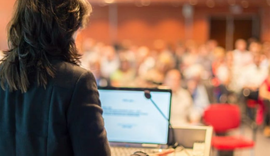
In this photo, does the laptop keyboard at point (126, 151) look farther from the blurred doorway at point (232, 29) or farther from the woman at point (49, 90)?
the blurred doorway at point (232, 29)

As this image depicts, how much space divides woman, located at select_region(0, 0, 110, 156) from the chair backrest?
3239 mm

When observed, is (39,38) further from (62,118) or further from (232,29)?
(232,29)

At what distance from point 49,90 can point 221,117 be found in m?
3.38

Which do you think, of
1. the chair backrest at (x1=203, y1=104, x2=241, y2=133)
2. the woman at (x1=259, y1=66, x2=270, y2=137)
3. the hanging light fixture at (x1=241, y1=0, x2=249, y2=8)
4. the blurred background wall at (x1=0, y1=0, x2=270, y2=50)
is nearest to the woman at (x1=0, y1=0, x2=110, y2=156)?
the chair backrest at (x1=203, y1=104, x2=241, y2=133)

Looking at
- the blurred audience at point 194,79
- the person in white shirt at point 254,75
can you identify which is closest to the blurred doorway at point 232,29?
the blurred audience at point 194,79

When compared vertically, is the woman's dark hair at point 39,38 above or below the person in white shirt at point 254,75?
above

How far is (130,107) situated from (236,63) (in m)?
7.54

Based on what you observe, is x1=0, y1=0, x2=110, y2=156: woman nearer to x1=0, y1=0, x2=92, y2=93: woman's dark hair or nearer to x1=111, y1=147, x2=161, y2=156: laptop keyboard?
x1=0, y1=0, x2=92, y2=93: woman's dark hair

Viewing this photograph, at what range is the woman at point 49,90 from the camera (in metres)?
1.24

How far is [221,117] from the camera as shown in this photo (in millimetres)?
4340

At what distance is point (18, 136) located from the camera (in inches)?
51.1

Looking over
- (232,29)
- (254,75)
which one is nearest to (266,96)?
(254,75)

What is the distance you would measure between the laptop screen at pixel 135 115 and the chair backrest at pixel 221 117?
2.49 meters

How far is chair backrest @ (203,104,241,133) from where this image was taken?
4340 mm
